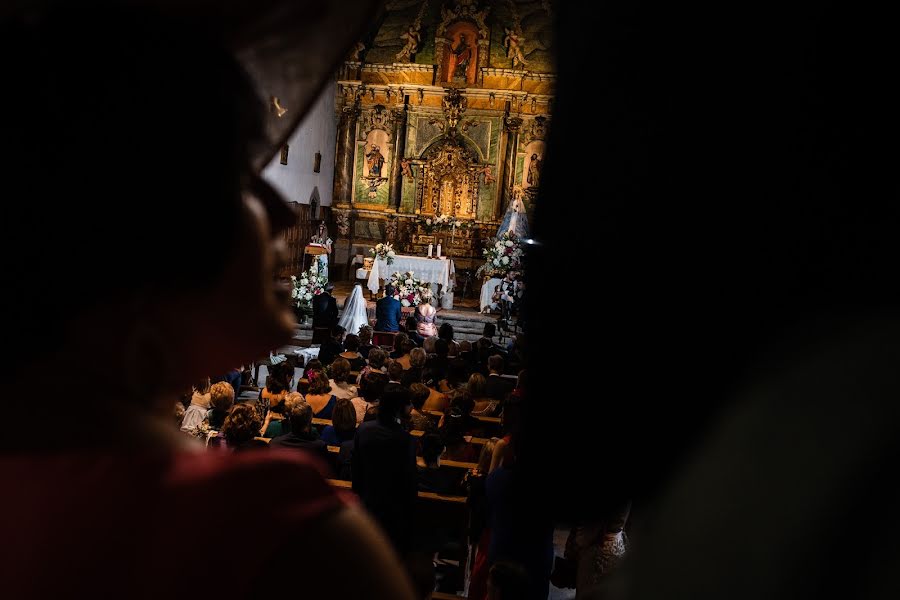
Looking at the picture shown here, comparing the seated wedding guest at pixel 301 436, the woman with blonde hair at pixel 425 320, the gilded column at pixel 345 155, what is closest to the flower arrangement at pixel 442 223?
the gilded column at pixel 345 155

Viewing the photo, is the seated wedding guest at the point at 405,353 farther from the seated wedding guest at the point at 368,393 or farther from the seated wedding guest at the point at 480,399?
the seated wedding guest at the point at 368,393

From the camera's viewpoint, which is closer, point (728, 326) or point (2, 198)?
point (728, 326)

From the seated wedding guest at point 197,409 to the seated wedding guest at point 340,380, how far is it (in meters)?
1.20

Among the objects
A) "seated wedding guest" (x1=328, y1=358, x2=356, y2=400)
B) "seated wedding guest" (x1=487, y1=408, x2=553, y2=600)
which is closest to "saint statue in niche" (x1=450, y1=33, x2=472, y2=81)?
"seated wedding guest" (x1=328, y1=358, x2=356, y2=400)

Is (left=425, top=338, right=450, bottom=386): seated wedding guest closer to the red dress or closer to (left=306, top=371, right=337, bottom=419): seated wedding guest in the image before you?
(left=306, top=371, right=337, bottom=419): seated wedding guest

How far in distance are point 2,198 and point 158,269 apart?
129mm

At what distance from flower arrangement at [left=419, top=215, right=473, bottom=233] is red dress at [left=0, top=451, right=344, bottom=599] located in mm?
20524

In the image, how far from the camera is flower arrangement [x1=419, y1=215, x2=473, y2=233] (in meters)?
21.1

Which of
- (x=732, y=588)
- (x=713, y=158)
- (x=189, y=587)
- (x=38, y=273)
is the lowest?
(x=189, y=587)

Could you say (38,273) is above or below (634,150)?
below

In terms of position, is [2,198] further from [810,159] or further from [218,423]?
[218,423]

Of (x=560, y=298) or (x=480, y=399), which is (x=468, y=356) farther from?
(x=560, y=298)

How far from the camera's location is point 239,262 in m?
0.65

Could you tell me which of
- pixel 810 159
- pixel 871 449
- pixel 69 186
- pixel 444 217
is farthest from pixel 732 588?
pixel 444 217
